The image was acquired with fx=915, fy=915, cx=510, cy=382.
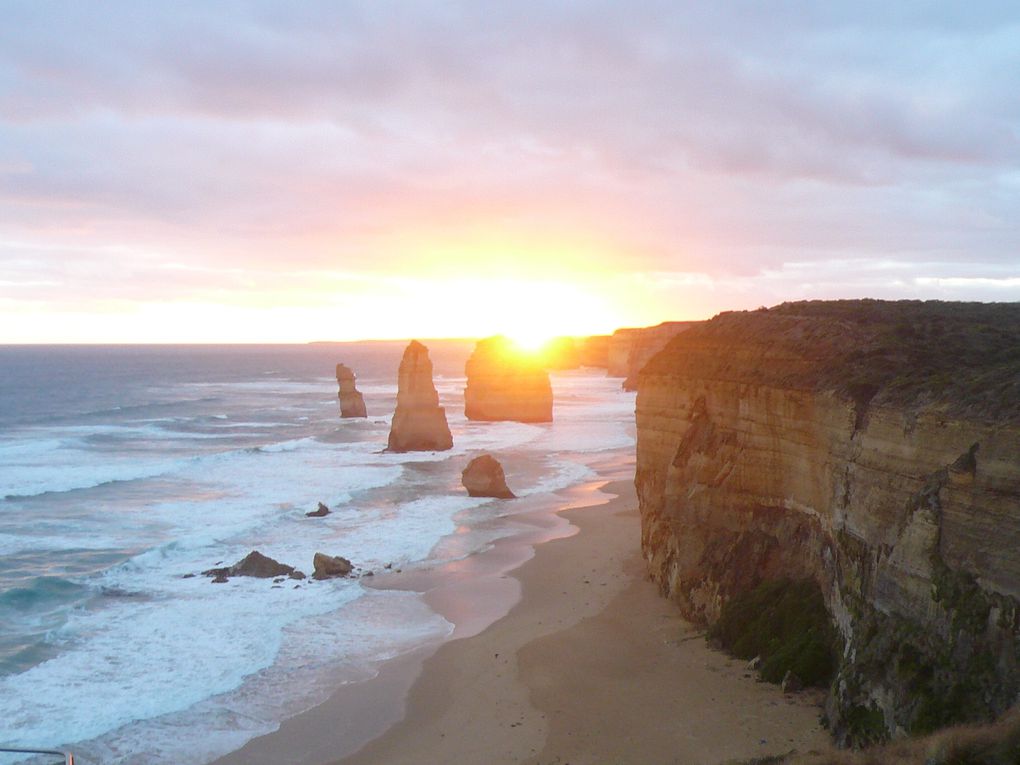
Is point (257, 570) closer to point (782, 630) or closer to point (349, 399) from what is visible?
point (782, 630)

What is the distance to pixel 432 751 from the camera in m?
16.1

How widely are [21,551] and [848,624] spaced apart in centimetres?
2784

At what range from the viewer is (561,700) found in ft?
57.4

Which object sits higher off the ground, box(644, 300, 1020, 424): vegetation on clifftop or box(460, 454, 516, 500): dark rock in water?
box(644, 300, 1020, 424): vegetation on clifftop

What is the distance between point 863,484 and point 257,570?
18.8m

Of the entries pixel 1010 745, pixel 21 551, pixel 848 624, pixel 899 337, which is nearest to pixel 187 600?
pixel 21 551

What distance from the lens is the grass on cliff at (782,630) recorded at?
54.5 feet

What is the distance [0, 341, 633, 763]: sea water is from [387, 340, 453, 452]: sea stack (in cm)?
174

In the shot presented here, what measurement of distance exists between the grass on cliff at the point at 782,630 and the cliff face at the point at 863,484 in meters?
0.38

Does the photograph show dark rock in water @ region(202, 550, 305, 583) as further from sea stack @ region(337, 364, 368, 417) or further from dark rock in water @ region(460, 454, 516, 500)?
sea stack @ region(337, 364, 368, 417)

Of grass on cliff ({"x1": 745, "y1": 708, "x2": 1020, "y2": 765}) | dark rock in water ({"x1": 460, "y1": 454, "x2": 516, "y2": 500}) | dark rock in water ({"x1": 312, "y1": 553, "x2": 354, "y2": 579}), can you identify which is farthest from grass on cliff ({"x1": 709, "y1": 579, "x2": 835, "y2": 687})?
dark rock in water ({"x1": 460, "y1": 454, "x2": 516, "y2": 500})

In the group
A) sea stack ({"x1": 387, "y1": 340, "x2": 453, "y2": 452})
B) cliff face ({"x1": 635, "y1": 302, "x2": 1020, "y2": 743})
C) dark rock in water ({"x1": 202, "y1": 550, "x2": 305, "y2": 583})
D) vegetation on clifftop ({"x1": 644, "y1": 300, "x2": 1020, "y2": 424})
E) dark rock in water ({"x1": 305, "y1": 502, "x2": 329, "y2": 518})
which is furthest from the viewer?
sea stack ({"x1": 387, "y1": 340, "x2": 453, "y2": 452})

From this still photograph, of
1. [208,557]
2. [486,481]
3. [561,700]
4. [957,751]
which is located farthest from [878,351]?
[486,481]

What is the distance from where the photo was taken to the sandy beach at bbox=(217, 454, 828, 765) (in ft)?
50.3
